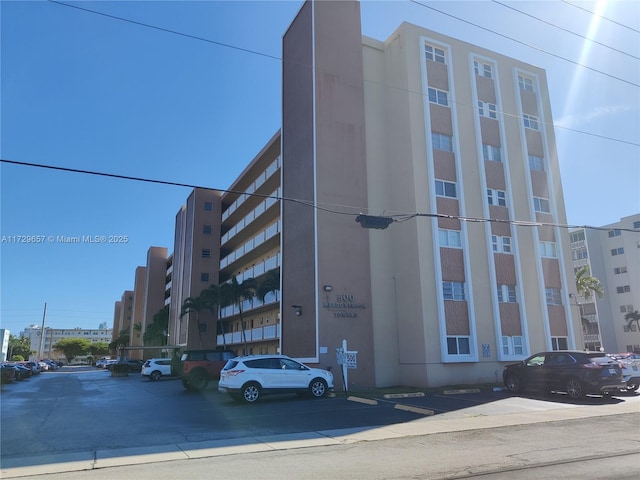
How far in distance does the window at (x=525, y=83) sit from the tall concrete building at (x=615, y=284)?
1534 inches

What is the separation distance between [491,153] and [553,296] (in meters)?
8.71

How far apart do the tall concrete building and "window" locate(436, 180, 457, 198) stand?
4364 cm

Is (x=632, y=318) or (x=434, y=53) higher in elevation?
(x=434, y=53)

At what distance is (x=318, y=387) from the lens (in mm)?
18531

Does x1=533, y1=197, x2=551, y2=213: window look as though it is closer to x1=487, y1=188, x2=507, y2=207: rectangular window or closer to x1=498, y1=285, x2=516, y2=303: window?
x1=487, y1=188, x2=507, y2=207: rectangular window

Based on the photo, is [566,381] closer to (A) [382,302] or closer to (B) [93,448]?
(A) [382,302]

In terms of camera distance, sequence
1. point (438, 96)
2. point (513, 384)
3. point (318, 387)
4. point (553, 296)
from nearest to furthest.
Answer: point (318, 387), point (513, 384), point (438, 96), point (553, 296)

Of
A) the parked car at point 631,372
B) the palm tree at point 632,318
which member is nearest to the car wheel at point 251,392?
the parked car at point 631,372

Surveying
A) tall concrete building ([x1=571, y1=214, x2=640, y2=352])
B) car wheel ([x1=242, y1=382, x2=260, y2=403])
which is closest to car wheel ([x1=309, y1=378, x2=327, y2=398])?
car wheel ([x1=242, y1=382, x2=260, y2=403])

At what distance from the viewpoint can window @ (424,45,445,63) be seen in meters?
27.6

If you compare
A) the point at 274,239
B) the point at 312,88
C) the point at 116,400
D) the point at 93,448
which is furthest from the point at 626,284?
the point at 93,448

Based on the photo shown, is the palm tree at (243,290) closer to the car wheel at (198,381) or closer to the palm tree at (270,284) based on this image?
the palm tree at (270,284)

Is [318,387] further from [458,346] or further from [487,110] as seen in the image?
[487,110]

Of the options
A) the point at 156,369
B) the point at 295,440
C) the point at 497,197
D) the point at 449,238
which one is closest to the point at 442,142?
the point at 497,197
